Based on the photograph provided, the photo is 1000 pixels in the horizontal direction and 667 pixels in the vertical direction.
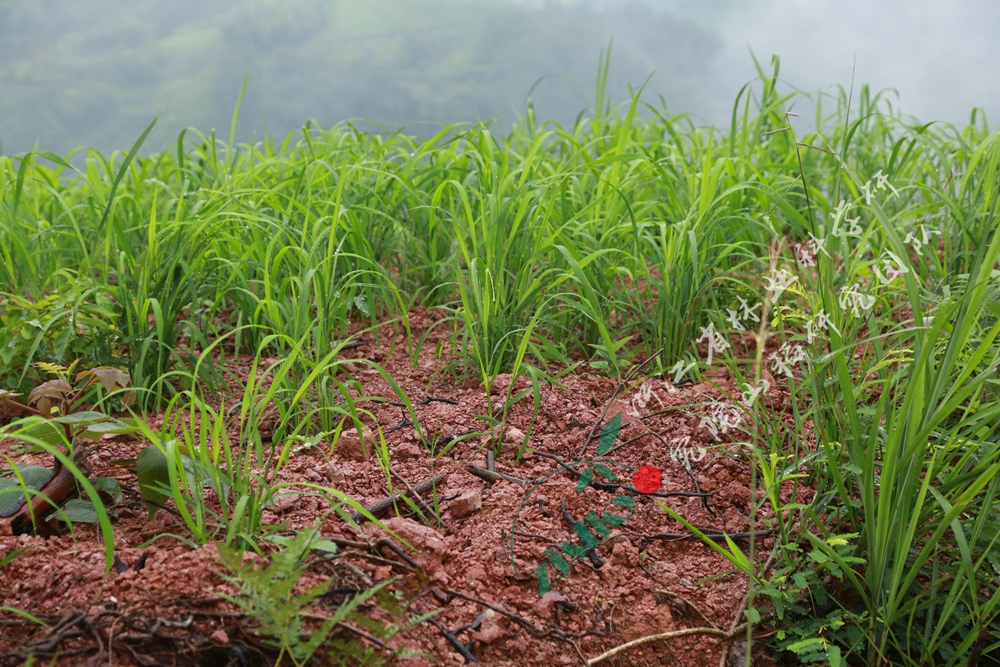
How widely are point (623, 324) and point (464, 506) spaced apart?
989 mm

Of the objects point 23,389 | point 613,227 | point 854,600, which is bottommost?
point 23,389

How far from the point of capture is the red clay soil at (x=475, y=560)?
1169 mm

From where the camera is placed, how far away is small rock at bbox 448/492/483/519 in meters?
1.56

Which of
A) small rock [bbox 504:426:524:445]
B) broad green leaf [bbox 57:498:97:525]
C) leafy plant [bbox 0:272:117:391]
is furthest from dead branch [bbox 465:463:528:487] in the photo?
leafy plant [bbox 0:272:117:391]

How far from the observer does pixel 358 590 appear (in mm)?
1247

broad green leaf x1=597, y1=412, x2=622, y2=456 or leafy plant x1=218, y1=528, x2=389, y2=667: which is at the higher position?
broad green leaf x1=597, y1=412, x2=622, y2=456

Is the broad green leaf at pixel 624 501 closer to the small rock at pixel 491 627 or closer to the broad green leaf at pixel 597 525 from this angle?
the broad green leaf at pixel 597 525

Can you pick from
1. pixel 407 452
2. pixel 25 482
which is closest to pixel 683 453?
pixel 407 452

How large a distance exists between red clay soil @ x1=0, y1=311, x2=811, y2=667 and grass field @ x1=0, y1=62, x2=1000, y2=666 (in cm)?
7

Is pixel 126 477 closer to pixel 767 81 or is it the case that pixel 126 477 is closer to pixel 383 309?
pixel 383 309

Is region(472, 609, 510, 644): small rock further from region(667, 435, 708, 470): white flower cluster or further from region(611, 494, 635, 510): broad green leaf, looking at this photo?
region(667, 435, 708, 470): white flower cluster

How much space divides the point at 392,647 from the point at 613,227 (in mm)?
1513

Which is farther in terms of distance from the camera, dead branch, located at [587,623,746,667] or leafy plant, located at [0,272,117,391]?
leafy plant, located at [0,272,117,391]

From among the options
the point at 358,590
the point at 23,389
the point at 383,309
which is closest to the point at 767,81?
the point at 383,309
